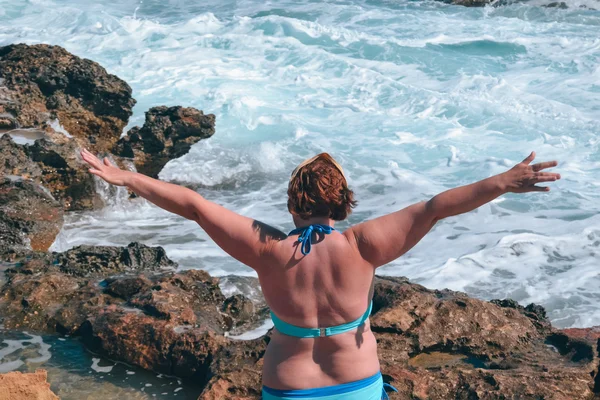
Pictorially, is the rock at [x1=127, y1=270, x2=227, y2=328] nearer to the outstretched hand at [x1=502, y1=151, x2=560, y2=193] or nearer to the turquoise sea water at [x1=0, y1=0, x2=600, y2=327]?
the turquoise sea water at [x1=0, y1=0, x2=600, y2=327]

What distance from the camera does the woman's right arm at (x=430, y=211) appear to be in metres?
2.51

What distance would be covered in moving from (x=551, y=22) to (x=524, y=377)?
24.5m

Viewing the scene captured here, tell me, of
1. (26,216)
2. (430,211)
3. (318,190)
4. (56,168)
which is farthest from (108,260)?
(430,211)

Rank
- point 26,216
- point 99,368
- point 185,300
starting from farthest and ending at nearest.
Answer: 1. point 26,216
2. point 185,300
3. point 99,368

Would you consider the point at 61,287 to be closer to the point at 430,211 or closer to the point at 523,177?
the point at 430,211

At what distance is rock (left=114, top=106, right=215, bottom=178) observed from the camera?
9.42m

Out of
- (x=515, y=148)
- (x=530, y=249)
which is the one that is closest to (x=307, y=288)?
(x=530, y=249)

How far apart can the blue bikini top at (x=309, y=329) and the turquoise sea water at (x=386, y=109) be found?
183 inches

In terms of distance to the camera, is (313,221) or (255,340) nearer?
(313,221)

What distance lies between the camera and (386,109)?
16.7 meters

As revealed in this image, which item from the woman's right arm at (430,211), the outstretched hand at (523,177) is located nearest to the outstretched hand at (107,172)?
the woman's right arm at (430,211)

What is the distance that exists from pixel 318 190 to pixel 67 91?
747 cm

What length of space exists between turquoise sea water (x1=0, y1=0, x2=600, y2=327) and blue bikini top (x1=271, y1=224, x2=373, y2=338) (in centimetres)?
466

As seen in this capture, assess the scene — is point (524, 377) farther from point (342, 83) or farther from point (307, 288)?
point (342, 83)
